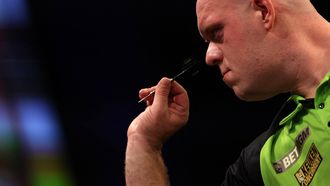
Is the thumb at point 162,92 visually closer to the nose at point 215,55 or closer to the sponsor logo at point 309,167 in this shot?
the nose at point 215,55

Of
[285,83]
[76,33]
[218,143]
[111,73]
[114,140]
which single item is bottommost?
[218,143]

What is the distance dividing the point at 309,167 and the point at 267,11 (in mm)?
276

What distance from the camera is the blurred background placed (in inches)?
66.2

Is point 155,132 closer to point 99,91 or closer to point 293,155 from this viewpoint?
point 293,155

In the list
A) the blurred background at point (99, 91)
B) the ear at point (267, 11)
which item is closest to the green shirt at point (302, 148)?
the ear at point (267, 11)

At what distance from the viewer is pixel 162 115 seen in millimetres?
1006

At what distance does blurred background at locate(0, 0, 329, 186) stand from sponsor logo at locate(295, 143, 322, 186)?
99 centimetres

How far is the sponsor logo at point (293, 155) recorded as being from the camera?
2.85ft

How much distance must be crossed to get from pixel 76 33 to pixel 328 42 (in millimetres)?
1102

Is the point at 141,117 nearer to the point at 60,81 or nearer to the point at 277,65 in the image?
the point at 277,65

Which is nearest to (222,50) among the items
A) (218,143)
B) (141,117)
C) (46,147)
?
(141,117)

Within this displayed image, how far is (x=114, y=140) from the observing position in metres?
1.85

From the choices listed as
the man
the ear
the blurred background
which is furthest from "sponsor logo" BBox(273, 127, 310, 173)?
the blurred background

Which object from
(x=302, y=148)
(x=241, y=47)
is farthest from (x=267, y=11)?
(x=302, y=148)
